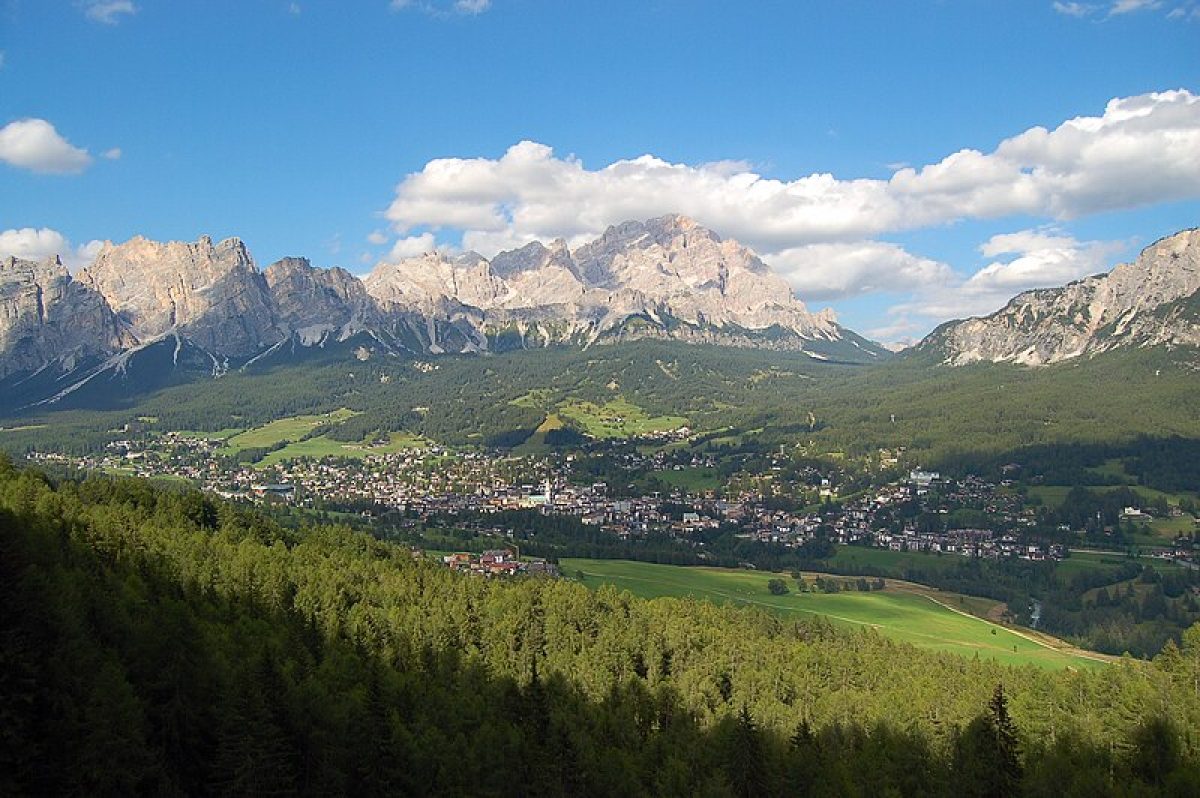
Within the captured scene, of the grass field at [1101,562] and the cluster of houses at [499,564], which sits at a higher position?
the cluster of houses at [499,564]

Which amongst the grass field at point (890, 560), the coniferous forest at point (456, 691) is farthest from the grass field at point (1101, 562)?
the coniferous forest at point (456, 691)

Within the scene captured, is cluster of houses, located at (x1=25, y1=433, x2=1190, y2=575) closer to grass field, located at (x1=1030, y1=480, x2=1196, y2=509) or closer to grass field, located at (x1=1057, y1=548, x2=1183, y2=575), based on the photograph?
grass field, located at (x1=1057, y1=548, x2=1183, y2=575)

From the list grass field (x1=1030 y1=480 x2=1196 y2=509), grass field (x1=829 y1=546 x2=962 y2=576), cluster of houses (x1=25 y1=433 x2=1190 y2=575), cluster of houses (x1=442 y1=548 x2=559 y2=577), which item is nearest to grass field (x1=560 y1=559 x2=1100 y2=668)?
cluster of houses (x1=442 y1=548 x2=559 y2=577)

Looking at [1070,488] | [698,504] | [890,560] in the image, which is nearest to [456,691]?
[890,560]

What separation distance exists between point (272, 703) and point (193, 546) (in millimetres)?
32594

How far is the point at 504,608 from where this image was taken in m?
64.0

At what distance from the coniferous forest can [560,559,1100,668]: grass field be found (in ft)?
48.0

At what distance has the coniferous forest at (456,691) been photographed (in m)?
28.2

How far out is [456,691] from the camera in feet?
155

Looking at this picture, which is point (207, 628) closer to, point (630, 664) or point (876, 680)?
point (630, 664)

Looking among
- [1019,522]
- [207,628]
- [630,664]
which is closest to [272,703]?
[207,628]

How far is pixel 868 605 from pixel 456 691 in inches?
2578

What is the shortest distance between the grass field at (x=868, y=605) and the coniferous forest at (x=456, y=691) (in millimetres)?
14626

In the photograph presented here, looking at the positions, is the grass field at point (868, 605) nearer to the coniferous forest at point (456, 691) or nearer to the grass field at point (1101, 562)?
the coniferous forest at point (456, 691)
